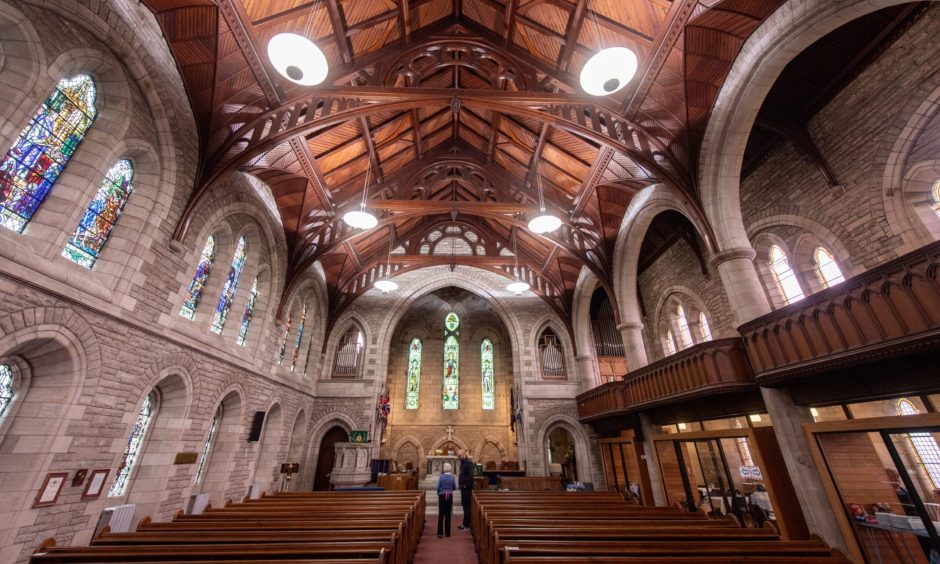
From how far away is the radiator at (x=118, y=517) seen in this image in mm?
5570

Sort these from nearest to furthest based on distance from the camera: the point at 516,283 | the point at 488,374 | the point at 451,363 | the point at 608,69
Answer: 1. the point at 608,69
2. the point at 516,283
3. the point at 488,374
4. the point at 451,363

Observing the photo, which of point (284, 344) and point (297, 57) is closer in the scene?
point (297, 57)

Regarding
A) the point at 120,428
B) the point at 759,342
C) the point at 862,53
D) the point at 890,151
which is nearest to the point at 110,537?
the point at 120,428

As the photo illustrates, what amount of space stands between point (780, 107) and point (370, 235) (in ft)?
39.6

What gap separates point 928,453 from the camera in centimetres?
396

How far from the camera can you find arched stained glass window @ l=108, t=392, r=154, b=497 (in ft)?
20.4

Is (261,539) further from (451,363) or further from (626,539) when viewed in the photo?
(451,363)

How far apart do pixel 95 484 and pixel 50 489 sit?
655 millimetres

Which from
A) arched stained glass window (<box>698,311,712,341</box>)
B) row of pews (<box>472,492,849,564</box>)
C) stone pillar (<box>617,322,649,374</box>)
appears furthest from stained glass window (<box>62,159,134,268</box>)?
arched stained glass window (<box>698,311,712,341</box>)

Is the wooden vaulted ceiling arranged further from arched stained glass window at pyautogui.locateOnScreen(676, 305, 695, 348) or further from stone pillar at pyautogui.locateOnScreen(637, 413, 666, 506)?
stone pillar at pyautogui.locateOnScreen(637, 413, 666, 506)

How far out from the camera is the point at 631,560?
9.86 feet

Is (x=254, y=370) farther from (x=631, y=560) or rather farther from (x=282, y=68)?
(x=631, y=560)

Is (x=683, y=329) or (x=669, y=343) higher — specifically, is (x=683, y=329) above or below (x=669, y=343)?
above

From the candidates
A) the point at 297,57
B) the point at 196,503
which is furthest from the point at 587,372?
the point at 297,57
